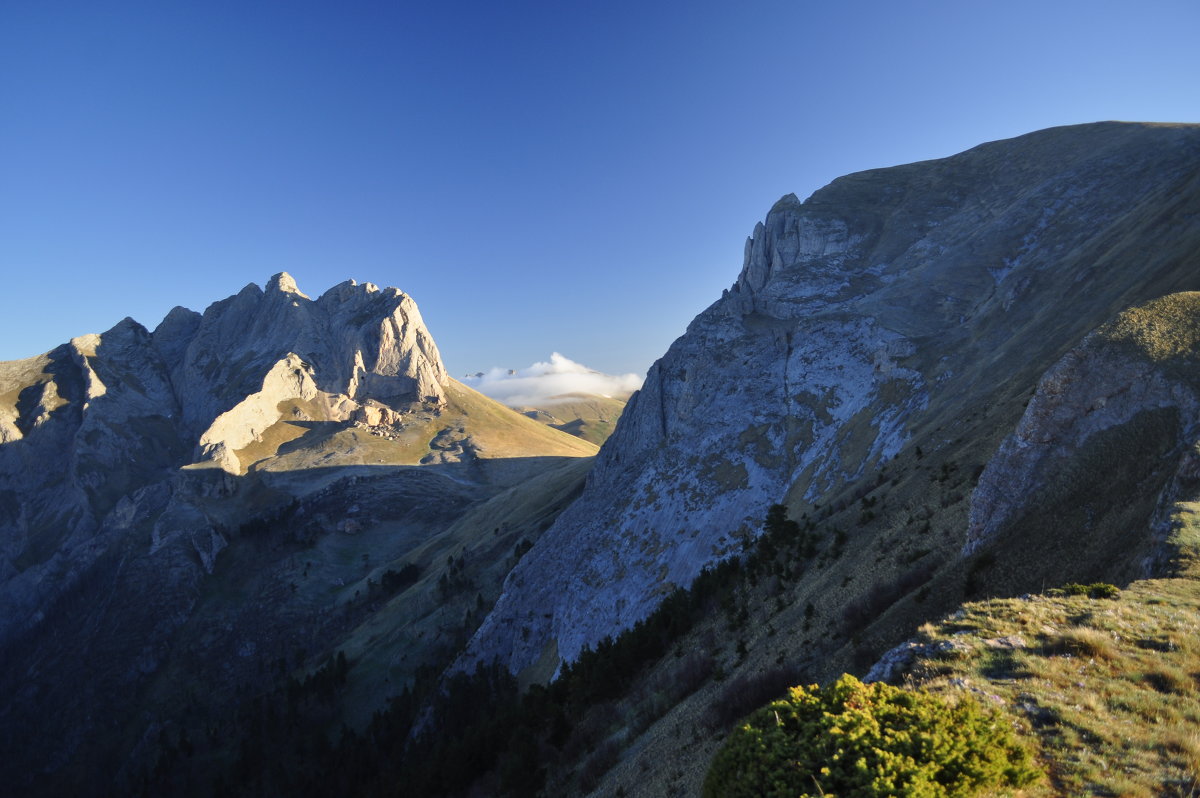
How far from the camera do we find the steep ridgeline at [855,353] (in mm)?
54906

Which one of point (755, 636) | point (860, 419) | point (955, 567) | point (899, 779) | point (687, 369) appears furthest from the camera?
point (687, 369)

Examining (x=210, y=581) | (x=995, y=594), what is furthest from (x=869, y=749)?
(x=210, y=581)

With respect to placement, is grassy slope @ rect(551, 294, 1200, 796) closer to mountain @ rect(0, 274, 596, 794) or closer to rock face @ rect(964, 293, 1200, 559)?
rock face @ rect(964, 293, 1200, 559)

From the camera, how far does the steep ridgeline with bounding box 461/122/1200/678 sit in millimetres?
54906

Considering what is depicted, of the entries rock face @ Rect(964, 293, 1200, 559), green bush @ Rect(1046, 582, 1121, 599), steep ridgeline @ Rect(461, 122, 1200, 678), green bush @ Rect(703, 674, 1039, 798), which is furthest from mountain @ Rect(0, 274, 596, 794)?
green bush @ Rect(703, 674, 1039, 798)

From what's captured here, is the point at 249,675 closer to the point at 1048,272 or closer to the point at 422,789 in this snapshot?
the point at 422,789

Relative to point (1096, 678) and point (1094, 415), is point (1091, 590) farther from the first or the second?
point (1094, 415)

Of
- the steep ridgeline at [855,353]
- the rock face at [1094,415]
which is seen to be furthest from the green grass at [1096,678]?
the steep ridgeline at [855,353]

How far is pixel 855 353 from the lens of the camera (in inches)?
2963

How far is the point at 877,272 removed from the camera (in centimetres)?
9375

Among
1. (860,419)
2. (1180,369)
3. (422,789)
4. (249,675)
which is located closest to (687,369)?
(860,419)

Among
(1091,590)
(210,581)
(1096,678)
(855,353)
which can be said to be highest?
(855,353)

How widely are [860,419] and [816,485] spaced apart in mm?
11555

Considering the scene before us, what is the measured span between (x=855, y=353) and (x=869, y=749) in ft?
241
